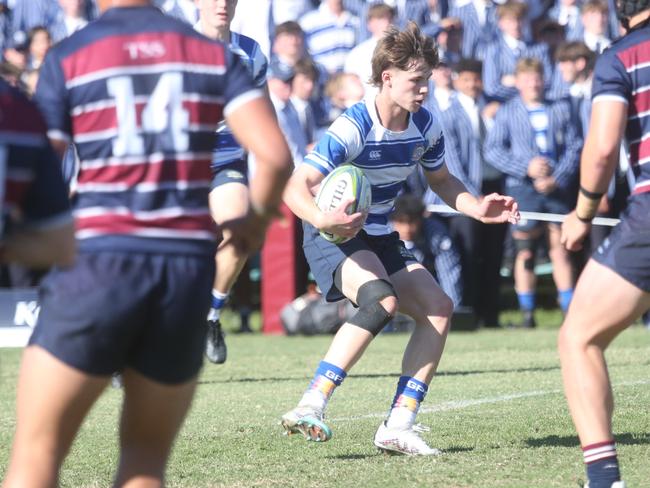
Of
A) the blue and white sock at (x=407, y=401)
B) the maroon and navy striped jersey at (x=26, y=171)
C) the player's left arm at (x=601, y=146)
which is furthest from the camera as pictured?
the blue and white sock at (x=407, y=401)

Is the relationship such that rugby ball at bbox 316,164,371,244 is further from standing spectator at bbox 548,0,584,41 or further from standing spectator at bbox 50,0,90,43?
standing spectator at bbox 548,0,584,41

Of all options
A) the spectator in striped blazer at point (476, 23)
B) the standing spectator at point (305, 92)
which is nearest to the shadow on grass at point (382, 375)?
the standing spectator at point (305, 92)

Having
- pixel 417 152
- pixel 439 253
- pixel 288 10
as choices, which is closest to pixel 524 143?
pixel 439 253

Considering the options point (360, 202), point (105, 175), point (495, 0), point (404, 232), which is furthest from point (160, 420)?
point (495, 0)

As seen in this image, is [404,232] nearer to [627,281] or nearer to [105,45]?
[627,281]

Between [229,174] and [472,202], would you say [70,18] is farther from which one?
[472,202]

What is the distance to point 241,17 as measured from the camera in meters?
13.4

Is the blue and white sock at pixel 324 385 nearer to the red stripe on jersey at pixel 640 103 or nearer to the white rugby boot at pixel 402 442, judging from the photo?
the white rugby boot at pixel 402 442

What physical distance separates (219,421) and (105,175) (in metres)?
4.07

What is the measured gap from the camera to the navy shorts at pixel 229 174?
27.8ft

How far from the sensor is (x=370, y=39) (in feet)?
49.6

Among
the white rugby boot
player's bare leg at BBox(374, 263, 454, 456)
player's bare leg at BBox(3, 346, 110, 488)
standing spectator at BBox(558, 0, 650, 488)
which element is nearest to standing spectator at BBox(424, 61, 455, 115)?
player's bare leg at BBox(374, 263, 454, 456)

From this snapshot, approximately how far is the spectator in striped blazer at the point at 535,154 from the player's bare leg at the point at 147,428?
33.0 feet

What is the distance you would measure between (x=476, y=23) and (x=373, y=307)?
33.0 ft
